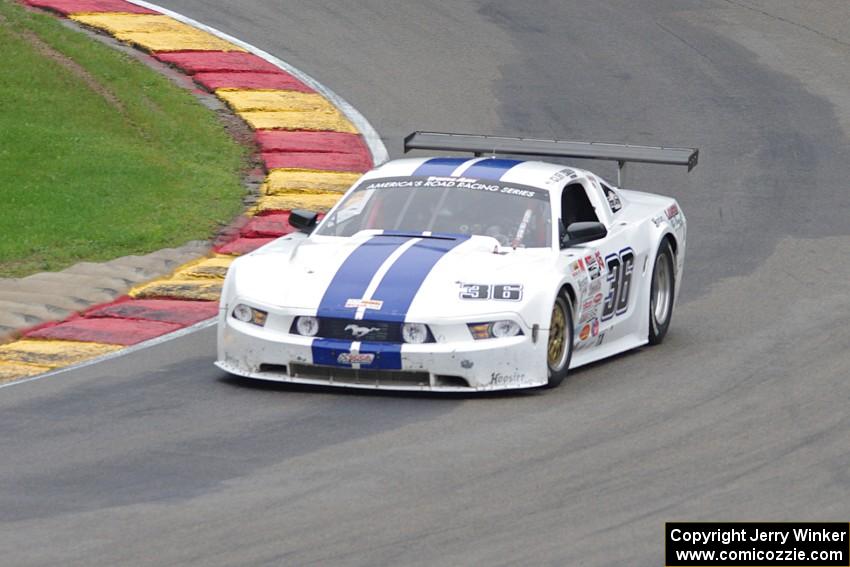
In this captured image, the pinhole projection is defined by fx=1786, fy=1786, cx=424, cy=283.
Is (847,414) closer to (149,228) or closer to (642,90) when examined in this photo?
(149,228)

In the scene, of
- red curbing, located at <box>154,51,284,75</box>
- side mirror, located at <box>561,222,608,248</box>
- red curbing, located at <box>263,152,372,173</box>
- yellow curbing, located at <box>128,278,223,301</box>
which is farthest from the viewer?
red curbing, located at <box>154,51,284,75</box>

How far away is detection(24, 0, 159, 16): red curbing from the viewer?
23.3m

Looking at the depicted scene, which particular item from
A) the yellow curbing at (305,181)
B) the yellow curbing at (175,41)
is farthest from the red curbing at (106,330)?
the yellow curbing at (175,41)

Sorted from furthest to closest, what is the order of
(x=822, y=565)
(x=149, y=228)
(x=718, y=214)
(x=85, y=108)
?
1. (x=85, y=108)
2. (x=718, y=214)
3. (x=149, y=228)
4. (x=822, y=565)

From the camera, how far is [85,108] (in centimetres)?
2002

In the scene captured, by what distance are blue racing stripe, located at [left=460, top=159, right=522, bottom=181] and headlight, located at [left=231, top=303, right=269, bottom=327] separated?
2022 mm

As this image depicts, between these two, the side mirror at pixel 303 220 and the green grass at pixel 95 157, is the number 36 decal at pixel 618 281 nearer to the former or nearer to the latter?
the side mirror at pixel 303 220

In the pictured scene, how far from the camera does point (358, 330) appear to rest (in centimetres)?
1069

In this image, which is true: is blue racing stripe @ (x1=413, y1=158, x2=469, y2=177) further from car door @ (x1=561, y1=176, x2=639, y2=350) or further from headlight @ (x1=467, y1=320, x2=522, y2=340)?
headlight @ (x1=467, y1=320, x2=522, y2=340)

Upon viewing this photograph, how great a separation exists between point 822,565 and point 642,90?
14.9 meters

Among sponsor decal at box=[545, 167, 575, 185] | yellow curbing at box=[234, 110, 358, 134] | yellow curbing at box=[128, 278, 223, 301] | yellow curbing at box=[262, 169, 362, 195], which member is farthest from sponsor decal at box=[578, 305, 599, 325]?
yellow curbing at box=[234, 110, 358, 134]

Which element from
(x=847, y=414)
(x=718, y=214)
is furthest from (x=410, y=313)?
(x=718, y=214)

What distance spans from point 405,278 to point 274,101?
9944mm

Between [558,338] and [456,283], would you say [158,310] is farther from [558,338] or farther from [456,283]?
[558,338]
